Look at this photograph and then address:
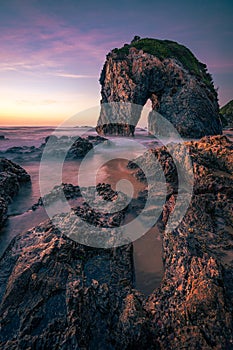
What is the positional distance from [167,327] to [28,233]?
2.66 m

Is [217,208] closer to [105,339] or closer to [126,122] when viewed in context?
[105,339]

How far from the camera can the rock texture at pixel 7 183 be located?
4522mm

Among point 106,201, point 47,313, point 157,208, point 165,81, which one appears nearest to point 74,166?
point 106,201

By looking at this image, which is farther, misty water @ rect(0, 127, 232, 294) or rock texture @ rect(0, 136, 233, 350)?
misty water @ rect(0, 127, 232, 294)

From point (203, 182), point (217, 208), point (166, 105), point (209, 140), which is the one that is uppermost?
point (166, 105)

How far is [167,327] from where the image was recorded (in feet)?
6.87

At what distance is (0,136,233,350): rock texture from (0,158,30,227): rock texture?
1288 millimetres

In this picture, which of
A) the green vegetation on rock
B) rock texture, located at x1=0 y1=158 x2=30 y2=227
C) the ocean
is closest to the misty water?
the ocean

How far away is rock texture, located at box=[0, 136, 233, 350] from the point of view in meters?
1.94

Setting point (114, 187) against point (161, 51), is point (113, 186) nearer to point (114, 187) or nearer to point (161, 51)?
point (114, 187)

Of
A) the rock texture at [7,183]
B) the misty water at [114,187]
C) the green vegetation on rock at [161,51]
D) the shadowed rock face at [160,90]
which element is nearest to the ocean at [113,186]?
the misty water at [114,187]

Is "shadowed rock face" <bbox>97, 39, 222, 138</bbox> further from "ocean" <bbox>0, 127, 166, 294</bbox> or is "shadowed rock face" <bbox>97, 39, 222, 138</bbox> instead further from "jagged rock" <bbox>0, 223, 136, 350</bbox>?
"jagged rock" <bbox>0, 223, 136, 350</bbox>

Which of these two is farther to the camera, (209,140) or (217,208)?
(209,140)

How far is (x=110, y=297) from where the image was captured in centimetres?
237
